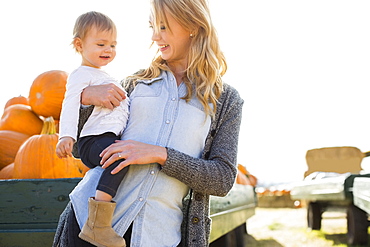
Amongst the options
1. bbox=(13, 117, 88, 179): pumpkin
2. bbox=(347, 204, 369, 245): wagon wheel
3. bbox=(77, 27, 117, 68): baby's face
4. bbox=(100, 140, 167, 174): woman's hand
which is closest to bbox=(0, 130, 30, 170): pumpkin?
bbox=(13, 117, 88, 179): pumpkin

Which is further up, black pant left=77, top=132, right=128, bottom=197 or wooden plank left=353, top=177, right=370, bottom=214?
black pant left=77, top=132, right=128, bottom=197

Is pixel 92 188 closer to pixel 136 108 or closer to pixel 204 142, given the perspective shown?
pixel 136 108

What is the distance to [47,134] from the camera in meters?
3.29

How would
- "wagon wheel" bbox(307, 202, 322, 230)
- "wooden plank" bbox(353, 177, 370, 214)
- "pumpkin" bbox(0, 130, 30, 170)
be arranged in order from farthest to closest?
"wagon wheel" bbox(307, 202, 322, 230)
"wooden plank" bbox(353, 177, 370, 214)
"pumpkin" bbox(0, 130, 30, 170)

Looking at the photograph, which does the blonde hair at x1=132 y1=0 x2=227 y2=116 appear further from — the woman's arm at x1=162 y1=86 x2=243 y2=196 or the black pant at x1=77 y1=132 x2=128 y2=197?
the black pant at x1=77 y1=132 x2=128 y2=197

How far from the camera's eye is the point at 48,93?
3637 mm

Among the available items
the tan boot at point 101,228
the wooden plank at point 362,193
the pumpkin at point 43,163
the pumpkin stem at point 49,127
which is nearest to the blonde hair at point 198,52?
the tan boot at point 101,228

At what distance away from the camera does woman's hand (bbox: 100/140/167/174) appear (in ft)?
5.15

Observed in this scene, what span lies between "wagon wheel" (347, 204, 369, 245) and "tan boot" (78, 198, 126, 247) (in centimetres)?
423

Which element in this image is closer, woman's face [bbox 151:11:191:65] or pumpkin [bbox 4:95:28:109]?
woman's face [bbox 151:11:191:65]

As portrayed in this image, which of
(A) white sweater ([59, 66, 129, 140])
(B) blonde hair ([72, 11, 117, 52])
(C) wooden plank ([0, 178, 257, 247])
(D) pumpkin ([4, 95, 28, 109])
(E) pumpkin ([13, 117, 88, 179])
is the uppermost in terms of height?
(B) blonde hair ([72, 11, 117, 52])

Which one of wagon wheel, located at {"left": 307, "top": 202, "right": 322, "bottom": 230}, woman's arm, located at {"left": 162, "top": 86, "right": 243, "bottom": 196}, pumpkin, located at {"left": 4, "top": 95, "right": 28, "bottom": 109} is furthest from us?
wagon wheel, located at {"left": 307, "top": 202, "right": 322, "bottom": 230}

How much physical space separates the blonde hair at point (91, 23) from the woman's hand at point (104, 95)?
244 mm

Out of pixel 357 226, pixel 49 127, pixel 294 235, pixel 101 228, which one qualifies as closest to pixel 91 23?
pixel 101 228
